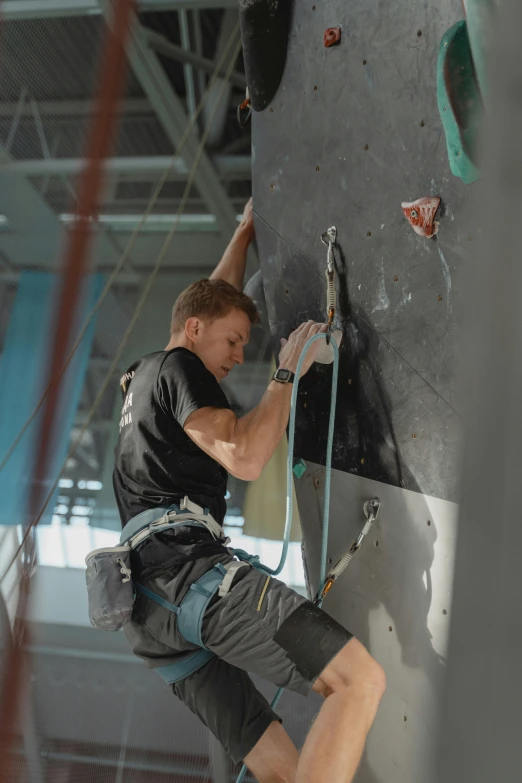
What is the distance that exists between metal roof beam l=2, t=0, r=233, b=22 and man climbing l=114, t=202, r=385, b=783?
126 inches

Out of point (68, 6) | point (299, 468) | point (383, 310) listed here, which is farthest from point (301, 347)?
point (68, 6)

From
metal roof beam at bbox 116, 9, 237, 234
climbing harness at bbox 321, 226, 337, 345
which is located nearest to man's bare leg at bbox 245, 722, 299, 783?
climbing harness at bbox 321, 226, 337, 345

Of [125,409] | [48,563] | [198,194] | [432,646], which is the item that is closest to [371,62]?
[125,409]

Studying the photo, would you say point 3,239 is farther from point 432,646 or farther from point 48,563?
point 432,646

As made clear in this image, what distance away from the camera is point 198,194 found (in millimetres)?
7266

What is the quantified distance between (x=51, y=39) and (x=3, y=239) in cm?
143

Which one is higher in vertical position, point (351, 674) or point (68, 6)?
point (68, 6)

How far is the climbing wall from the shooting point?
1478mm

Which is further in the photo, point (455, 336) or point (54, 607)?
point (54, 607)

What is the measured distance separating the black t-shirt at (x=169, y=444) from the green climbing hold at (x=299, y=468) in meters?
0.31

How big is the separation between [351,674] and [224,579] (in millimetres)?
311

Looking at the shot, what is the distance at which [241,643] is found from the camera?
1.50m

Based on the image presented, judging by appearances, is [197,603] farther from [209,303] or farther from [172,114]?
[172,114]

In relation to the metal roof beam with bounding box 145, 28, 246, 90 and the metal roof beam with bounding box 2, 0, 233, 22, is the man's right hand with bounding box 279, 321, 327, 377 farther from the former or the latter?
the metal roof beam with bounding box 145, 28, 246, 90
